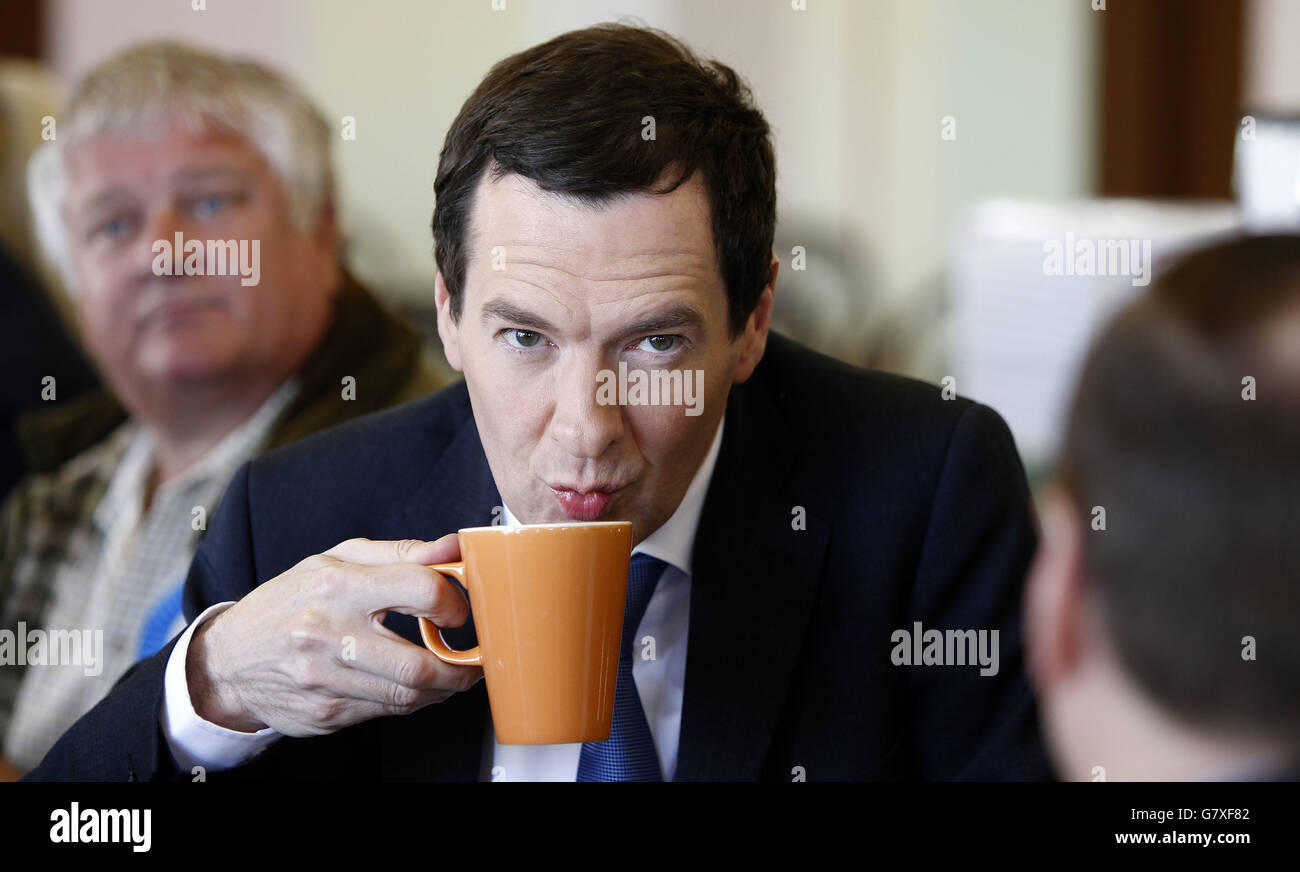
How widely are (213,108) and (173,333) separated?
0.22 m

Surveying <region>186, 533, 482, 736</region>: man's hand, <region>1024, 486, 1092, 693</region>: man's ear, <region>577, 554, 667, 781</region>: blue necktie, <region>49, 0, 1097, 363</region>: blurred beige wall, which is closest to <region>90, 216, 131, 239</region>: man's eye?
<region>186, 533, 482, 736</region>: man's hand

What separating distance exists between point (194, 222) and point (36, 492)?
463 mm

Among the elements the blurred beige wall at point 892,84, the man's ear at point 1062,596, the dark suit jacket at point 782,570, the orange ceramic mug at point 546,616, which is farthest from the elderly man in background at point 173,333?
the blurred beige wall at point 892,84

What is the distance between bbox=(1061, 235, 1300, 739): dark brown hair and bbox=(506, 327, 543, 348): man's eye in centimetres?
30

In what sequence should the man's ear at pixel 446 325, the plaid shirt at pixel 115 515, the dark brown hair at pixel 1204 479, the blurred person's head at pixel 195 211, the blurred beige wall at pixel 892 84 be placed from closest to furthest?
the dark brown hair at pixel 1204 479, the man's ear at pixel 446 325, the plaid shirt at pixel 115 515, the blurred person's head at pixel 195 211, the blurred beige wall at pixel 892 84

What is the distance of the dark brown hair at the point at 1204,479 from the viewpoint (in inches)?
17.9

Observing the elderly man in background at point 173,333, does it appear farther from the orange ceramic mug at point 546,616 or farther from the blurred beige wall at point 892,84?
the blurred beige wall at point 892,84

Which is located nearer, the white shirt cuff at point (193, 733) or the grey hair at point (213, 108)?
the white shirt cuff at point (193, 733)

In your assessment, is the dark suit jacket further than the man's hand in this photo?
Yes

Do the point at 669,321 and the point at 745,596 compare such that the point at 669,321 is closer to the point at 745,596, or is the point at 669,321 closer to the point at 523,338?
the point at 523,338

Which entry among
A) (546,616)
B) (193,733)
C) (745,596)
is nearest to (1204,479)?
(546,616)

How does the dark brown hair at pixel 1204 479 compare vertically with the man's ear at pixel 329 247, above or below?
below

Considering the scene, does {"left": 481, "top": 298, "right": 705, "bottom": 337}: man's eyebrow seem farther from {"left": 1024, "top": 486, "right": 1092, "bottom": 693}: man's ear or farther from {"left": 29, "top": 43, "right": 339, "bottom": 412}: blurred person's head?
{"left": 29, "top": 43, "right": 339, "bottom": 412}: blurred person's head

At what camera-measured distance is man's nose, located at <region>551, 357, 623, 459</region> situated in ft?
2.25
